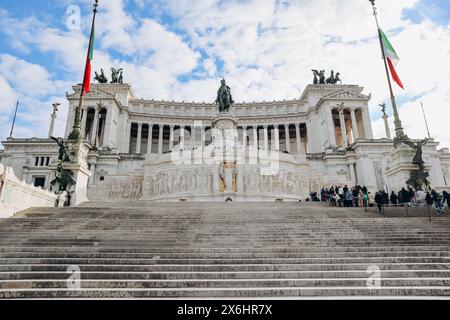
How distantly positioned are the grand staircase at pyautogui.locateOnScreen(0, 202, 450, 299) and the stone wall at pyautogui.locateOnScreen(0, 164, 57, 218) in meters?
1.31

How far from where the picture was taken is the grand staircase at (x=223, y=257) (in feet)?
18.2

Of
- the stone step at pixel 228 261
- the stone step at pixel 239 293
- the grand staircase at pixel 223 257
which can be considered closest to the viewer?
the stone step at pixel 239 293

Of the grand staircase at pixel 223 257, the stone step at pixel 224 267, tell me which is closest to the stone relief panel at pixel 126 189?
the grand staircase at pixel 223 257

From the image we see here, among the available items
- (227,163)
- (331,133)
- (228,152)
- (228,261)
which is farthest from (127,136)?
(228,261)

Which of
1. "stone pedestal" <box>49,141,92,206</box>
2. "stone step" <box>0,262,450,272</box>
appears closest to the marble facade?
"stone pedestal" <box>49,141,92,206</box>

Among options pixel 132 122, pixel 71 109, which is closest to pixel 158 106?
pixel 132 122

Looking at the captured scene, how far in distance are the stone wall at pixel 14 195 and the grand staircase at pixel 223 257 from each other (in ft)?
4.31

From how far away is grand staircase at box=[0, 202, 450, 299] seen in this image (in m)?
5.54

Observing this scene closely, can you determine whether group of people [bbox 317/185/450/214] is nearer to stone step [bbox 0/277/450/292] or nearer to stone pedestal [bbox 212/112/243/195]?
stone step [bbox 0/277/450/292]

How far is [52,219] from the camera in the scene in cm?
1062

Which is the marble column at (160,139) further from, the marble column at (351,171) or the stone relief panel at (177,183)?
the marble column at (351,171)

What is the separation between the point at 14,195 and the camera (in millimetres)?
11609
